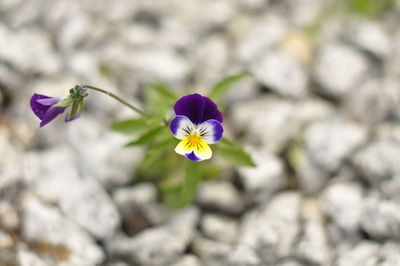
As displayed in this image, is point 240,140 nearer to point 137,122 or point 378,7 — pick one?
point 137,122

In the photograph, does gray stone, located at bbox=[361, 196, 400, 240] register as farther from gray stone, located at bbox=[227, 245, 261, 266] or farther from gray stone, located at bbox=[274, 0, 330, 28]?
gray stone, located at bbox=[274, 0, 330, 28]

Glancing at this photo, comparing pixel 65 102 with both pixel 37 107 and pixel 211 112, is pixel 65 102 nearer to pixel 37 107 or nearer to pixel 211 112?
pixel 37 107

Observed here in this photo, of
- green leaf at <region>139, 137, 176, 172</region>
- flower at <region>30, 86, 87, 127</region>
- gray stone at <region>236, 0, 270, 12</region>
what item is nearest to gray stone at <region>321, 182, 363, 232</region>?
green leaf at <region>139, 137, 176, 172</region>

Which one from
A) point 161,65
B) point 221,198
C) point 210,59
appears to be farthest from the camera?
point 210,59

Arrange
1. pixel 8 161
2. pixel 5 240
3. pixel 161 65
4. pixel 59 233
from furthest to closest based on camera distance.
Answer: pixel 161 65, pixel 8 161, pixel 59 233, pixel 5 240

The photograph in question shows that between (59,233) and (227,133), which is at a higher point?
(227,133)

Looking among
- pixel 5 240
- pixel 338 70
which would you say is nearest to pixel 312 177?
pixel 338 70

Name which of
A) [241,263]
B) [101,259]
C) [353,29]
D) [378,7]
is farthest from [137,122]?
[378,7]

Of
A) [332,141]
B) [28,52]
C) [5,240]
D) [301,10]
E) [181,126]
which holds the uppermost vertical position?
[301,10]
